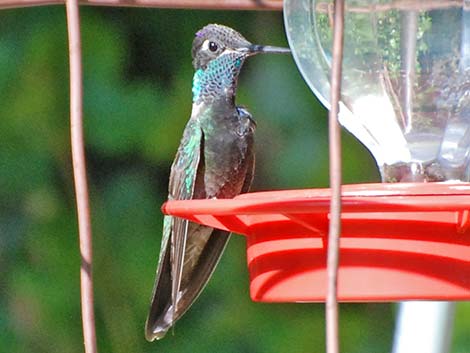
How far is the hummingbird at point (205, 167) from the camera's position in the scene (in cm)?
257

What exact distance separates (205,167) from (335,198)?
162 cm

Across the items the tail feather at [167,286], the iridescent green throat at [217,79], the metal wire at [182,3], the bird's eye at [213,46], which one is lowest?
the tail feather at [167,286]

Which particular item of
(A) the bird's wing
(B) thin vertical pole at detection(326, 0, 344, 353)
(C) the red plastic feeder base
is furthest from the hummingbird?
(B) thin vertical pole at detection(326, 0, 344, 353)

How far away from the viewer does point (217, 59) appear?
9.59 feet

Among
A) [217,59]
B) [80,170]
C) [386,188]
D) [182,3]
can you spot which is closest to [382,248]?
[386,188]

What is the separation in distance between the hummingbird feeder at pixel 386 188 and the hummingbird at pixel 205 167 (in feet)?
1.06

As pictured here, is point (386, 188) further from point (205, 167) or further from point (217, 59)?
point (217, 59)

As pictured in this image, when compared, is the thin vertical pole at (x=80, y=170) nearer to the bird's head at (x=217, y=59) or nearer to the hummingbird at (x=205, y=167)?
the hummingbird at (x=205, y=167)

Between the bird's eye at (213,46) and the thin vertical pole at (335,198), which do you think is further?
the bird's eye at (213,46)

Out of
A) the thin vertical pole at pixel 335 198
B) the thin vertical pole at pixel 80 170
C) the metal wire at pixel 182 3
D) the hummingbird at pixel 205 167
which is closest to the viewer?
the thin vertical pole at pixel 335 198

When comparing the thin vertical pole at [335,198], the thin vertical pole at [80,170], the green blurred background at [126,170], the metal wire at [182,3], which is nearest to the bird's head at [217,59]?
the green blurred background at [126,170]

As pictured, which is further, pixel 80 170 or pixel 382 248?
pixel 382 248

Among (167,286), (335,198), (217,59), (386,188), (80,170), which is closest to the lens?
(335,198)

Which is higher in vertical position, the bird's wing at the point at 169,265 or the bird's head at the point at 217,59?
the bird's head at the point at 217,59
